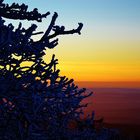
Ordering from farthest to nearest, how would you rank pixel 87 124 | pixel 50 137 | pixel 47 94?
pixel 87 124 < pixel 50 137 < pixel 47 94

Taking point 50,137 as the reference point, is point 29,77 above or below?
above

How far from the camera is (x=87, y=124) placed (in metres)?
14.0

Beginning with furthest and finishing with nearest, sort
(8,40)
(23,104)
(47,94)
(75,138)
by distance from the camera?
(75,138), (47,94), (23,104), (8,40)

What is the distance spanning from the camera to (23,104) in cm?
826

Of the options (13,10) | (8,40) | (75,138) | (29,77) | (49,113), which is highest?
(13,10)

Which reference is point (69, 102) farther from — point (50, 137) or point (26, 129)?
point (26, 129)

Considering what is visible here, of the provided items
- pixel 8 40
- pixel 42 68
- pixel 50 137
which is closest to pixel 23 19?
pixel 42 68

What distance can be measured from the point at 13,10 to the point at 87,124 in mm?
5739

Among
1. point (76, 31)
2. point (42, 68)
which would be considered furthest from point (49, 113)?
point (76, 31)

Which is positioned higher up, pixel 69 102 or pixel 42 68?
pixel 42 68

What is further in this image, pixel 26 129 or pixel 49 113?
pixel 49 113

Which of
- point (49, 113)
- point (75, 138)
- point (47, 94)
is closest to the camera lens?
point (47, 94)

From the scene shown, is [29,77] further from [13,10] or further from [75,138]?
[75,138]

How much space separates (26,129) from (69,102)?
9.10 ft
